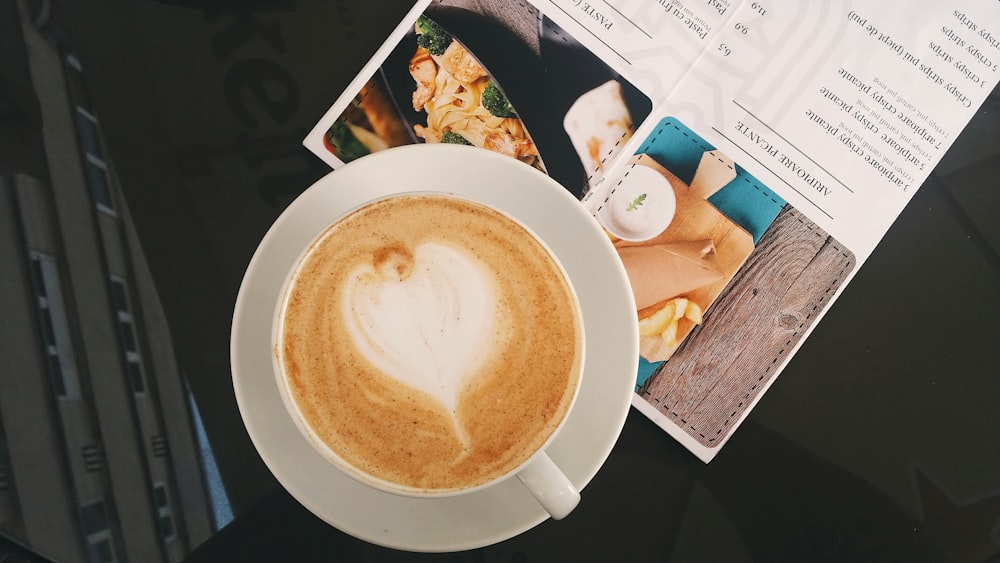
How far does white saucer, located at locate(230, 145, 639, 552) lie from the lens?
573 mm

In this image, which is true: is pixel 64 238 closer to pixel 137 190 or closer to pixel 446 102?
pixel 137 190

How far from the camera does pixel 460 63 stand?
0.71 metres

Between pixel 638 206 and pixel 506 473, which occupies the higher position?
pixel 638 206

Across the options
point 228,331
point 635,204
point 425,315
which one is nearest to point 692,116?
point 635,204

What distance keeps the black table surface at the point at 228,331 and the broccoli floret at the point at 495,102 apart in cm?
15

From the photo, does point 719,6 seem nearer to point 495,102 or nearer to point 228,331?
point 495,102

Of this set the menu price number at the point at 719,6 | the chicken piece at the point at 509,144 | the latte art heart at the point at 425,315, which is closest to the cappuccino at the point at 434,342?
the latte art heart at the point at 425,315

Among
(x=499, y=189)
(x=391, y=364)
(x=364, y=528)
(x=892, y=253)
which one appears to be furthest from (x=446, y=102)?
(x=892, y=253)

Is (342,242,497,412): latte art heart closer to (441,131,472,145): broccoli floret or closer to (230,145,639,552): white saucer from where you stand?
(230,145,639,552): white saucer

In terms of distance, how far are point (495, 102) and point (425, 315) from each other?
0.30 meters

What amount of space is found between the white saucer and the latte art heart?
0.27 feet

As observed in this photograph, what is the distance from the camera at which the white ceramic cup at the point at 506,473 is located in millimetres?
515

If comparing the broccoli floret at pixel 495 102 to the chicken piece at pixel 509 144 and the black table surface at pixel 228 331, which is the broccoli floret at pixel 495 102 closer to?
the chicken piece at pixel 509 144

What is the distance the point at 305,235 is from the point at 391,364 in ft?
0.51
